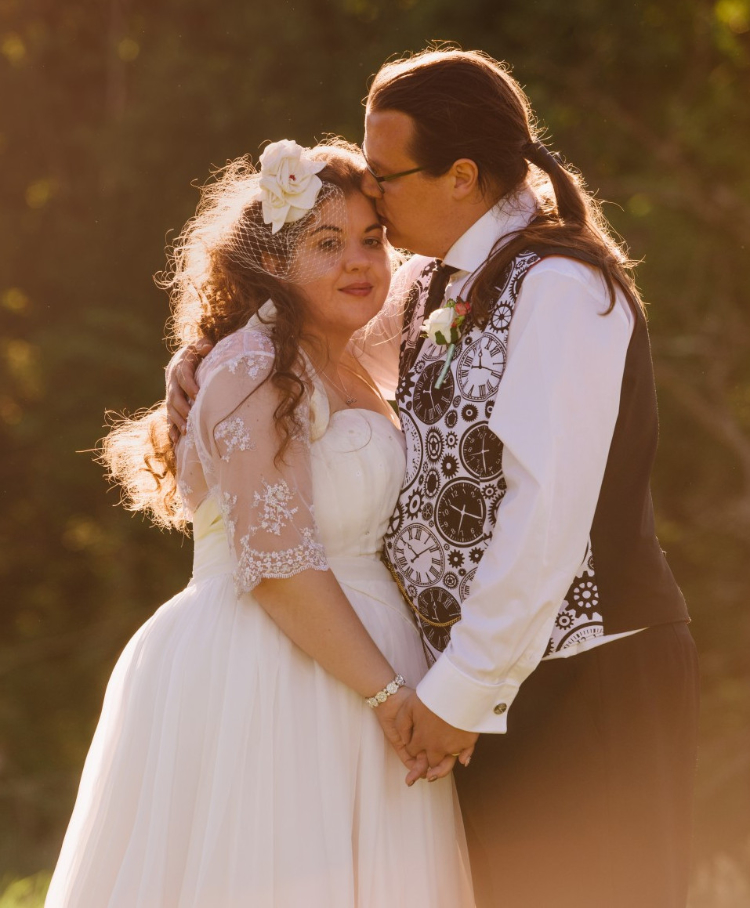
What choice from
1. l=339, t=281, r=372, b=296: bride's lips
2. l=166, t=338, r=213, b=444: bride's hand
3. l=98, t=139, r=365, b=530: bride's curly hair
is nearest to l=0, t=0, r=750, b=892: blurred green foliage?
l=98, t=139, r=365, b=530: bride's curly hair

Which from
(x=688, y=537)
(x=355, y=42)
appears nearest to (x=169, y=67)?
(x=355, y=42)

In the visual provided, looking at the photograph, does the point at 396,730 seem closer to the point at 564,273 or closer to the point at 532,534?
the point at 532,534

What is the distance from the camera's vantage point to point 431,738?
2.35 meters

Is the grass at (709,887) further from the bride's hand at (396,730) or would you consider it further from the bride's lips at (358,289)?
the bride's lips at (358,289)

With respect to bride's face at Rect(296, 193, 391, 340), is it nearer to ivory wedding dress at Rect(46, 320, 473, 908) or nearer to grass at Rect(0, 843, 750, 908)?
ivory wedding dress at Rect(46, 320, 473, 908)

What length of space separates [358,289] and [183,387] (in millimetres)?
497

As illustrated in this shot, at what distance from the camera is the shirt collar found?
2.58 meters

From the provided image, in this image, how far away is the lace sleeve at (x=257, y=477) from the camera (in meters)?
2.40

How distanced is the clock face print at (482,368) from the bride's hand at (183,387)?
691 millimetres

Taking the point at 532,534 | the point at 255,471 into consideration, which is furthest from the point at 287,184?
the point at 532,534

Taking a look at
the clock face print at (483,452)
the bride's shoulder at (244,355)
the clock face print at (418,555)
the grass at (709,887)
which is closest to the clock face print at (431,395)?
the clock face print at (483,452)

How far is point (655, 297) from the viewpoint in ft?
24.2

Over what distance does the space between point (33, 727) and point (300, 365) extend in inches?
275

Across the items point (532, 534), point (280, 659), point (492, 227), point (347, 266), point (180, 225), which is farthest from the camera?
point (180, 225)
